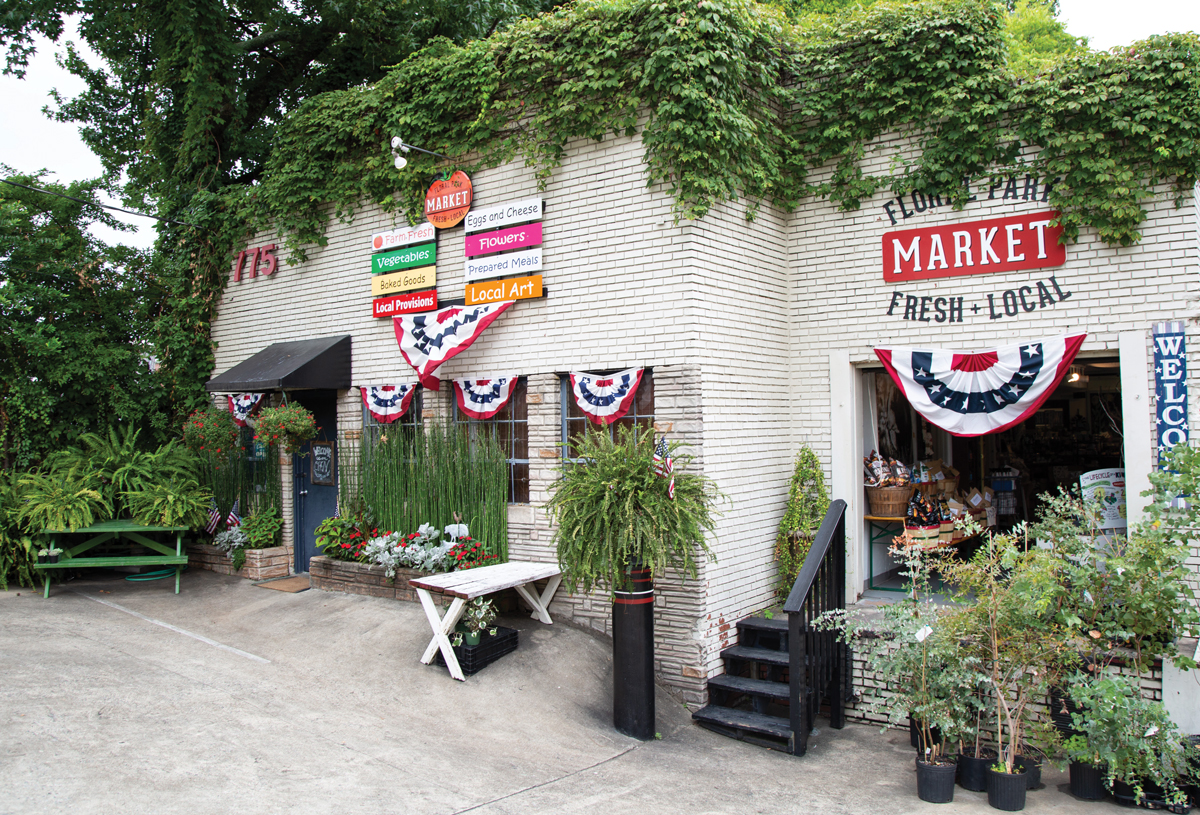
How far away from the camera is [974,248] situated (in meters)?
7.52

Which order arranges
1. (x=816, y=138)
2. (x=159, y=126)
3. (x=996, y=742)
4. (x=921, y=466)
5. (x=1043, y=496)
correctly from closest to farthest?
(x=996, y=742) → (x=1043, y=496) → (x=816, y=138) → (x=921, y=466) → (x=159, y=126)

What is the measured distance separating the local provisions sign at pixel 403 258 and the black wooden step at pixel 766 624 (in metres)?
5.14

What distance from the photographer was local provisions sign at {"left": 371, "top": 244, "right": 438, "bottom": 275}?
9.15 metres

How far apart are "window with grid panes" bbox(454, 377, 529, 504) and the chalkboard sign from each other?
9.49 ft

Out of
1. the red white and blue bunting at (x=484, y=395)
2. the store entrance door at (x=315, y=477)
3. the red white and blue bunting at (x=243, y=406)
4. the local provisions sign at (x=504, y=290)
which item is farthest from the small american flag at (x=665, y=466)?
the red white and blue bunting at (x=243, y=406)

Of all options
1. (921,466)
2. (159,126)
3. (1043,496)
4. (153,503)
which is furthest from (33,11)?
(1043,496)

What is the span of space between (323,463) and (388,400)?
5.97 ft

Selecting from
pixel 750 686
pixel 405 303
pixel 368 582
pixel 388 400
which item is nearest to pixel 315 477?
pixel 388 400

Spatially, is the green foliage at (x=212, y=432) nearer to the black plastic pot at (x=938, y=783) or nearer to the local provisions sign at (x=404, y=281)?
the local provisions sign at (x=404, y=281)

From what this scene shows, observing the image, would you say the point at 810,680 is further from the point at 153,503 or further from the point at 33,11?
the point at 33,11

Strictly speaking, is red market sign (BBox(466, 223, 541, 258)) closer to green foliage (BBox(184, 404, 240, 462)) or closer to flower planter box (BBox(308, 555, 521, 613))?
flower planter box (BBox(308, 555, 521, 613))

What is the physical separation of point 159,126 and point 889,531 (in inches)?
490

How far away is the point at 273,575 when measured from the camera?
10.3 metres

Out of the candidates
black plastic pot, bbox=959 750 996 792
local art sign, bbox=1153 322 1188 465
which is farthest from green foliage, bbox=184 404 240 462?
local art sign, bbox=1153 322 1188 465
